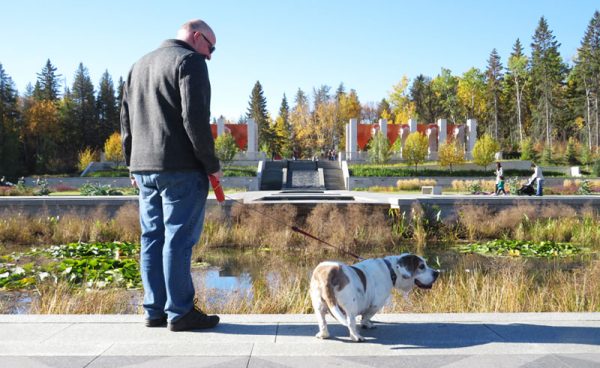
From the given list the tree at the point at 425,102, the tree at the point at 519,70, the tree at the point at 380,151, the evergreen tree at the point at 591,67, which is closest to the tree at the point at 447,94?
the tree at the point at 425,102

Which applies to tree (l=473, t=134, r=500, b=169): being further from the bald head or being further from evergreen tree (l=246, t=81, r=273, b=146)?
evergreen tree (l=246, t=81, r=273, b=146)

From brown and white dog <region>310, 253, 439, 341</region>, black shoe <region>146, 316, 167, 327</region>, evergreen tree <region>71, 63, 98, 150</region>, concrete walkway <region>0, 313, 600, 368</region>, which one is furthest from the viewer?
evergreen tree <region>71, 63, 98, 150</region>

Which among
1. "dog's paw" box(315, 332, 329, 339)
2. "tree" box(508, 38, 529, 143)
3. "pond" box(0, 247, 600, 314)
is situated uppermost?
"tree" box(508, 38, 529, 143)

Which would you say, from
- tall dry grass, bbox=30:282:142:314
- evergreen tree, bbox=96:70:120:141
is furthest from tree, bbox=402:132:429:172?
evergreen tree, bbox=96:70:120:141

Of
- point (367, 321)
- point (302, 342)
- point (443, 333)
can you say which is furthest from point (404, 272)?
point (302, 342)

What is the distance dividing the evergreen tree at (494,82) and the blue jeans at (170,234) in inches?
2891

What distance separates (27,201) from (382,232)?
28.2 ft

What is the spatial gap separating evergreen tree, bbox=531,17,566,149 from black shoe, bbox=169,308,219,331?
6757cm

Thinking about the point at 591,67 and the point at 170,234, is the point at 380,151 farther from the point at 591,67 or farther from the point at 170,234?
the point at 170,234

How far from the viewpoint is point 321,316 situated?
3.68 meters

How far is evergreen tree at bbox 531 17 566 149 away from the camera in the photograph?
217 feet

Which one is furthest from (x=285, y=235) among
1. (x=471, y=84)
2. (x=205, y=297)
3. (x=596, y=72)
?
(x=471, y=84)

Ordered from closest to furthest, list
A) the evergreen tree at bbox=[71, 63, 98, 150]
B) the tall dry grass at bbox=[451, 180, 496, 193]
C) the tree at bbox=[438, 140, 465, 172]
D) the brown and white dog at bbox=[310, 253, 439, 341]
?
the brown and white dog at bbox=[310, 253, 439, 341] < the tall dry grass at bbox=[451, 180, 496, 193] < the tree at bbox=[438, 140, 465, 172] < the evergreen tree at bbox=[71, 63, 98, 150]

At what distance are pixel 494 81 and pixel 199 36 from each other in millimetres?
77409
